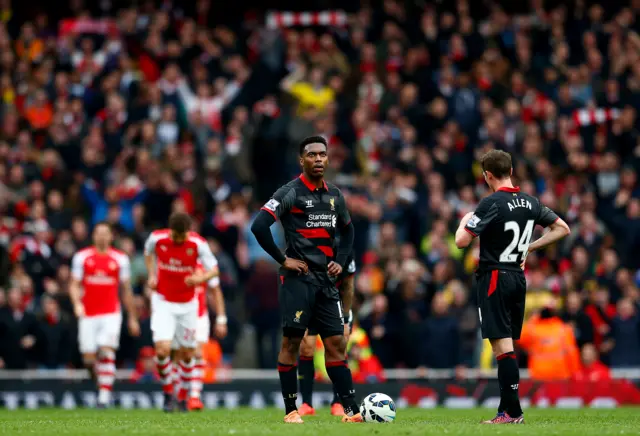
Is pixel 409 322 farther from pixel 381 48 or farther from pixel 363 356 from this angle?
pixel 381 48

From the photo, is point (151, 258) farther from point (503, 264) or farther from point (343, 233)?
point (503, 264)

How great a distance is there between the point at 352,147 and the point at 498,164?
12225mm

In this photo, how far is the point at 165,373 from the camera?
1555 cm

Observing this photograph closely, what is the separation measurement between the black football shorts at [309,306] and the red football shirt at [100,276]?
6.79 meters

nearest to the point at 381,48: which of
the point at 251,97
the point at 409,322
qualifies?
the point at 251,97

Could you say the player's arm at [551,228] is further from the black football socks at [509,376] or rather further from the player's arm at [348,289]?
the player's arm at [348,289]

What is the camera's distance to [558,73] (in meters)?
25.5

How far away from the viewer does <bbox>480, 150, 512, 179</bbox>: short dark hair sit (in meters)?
11.7

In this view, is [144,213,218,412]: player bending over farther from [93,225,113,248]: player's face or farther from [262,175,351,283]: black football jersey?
[262,175,351,283]: black football jersey

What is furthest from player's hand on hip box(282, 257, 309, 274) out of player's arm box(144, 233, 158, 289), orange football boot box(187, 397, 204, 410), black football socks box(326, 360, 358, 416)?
orange football boot box(187, 397, 204, 410)

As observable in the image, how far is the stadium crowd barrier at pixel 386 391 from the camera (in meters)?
18.8

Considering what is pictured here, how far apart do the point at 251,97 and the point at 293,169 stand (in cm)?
241

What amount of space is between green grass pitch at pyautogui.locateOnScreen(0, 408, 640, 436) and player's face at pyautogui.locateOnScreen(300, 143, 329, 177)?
2426mm

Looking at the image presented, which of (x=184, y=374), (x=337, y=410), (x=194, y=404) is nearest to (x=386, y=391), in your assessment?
(x=194, y=404)
